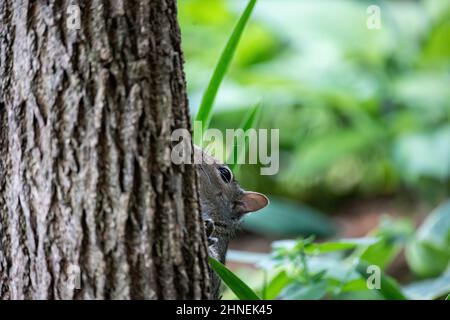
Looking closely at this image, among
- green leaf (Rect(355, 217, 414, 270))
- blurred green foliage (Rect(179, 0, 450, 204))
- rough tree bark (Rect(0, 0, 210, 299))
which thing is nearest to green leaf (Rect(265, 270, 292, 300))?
green leaf (Rect(355, 217, 414, 270))

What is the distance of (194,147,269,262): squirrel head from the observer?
2066mm

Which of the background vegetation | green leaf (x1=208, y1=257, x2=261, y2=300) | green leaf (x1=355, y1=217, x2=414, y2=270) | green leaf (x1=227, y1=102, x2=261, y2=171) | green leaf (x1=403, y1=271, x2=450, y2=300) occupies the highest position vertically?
the background vegetation

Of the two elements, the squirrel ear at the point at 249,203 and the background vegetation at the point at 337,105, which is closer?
the squirrel ear at the point at 249,203

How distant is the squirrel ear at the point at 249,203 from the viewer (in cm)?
220

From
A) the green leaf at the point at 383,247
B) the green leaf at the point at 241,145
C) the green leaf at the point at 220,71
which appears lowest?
the green leaf at the point at 383,247

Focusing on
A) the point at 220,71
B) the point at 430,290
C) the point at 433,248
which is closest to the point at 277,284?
the point at 430,290

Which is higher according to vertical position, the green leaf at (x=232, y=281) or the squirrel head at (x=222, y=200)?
the squirrel head at (x=222, y=200)

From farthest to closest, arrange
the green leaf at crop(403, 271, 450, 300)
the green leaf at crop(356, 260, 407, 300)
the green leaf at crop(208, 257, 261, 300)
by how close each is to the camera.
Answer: the green leaf at crop(403, 271, 450, 300) → the green leaf at crop(356, 260, 407, 300) → the green leaf at crop(208, 257, 261, 300)

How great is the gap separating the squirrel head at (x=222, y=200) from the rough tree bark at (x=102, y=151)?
0.55 meters

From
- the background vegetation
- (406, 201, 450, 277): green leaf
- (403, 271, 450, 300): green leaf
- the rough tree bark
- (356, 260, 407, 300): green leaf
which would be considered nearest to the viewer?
the rough tree bark

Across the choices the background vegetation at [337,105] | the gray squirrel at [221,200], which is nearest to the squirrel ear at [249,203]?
the gray squirrel at [221,200]

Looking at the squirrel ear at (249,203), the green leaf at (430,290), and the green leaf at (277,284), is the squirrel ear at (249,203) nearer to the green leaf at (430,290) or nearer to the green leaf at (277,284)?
the green leaf at (277,284)

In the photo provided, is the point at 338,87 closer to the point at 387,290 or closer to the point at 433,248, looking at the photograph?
the point at 433,248

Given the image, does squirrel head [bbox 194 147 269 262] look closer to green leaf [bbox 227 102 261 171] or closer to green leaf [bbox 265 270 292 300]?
green leaf [bbox 227 102 261 171]
